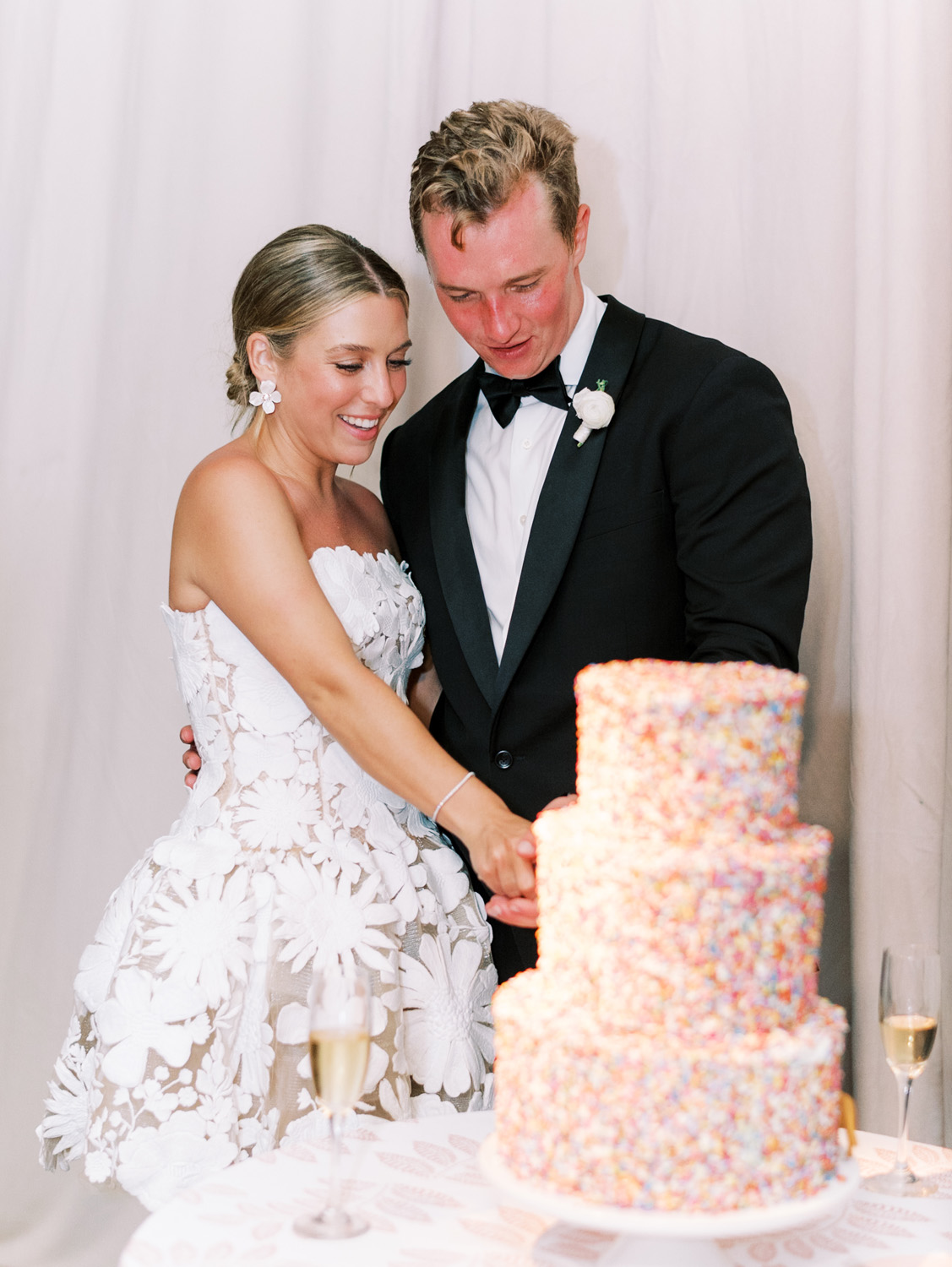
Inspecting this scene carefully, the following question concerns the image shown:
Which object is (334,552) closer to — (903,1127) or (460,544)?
(460,544)

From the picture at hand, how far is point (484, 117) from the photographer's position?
76.3 inches

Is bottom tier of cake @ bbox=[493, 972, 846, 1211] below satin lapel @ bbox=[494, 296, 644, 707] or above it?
below

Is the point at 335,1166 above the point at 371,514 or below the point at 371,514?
below

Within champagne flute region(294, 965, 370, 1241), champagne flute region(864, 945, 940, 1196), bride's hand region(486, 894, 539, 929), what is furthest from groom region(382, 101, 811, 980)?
champagne flute region(294, 965, 370, 1241)

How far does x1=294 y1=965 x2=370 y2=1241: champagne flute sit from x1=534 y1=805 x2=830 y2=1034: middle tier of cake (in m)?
0.21

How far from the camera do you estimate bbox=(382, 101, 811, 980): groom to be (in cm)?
184

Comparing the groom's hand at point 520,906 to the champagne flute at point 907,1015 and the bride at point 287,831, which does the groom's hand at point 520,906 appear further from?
the champagne flute at point 907,1015

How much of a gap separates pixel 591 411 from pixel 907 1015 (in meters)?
0.97

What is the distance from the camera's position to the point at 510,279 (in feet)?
6.25

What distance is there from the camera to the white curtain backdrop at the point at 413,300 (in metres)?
2.05

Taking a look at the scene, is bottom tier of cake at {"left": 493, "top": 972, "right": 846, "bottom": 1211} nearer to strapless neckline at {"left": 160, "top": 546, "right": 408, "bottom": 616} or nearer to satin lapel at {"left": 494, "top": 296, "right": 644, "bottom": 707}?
satin lapel at {"left": 494, "top": 296, "right": 644, "bottom": 707}

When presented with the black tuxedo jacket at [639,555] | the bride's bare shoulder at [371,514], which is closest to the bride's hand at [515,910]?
the black tuxedo jacket at [639,555]

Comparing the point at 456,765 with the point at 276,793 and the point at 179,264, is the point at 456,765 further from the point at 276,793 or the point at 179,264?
the point at 179,264

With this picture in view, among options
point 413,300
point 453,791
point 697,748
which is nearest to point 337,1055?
point 697,748
